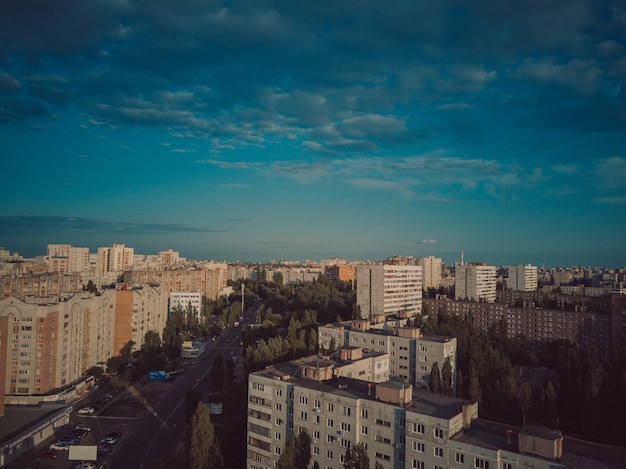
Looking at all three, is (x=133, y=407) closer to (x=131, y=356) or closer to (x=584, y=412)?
(x=131, y=356)

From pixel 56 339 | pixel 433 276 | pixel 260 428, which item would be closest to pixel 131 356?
pixel 56 339

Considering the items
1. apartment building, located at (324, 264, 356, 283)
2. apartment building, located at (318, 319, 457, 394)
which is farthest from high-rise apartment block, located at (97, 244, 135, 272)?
apartment building, located at (318, 319, 457, 394)

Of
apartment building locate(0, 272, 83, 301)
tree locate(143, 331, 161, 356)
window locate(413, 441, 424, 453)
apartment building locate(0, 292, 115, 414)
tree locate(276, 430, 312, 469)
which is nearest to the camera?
window locate(413, 441, 424, 453)

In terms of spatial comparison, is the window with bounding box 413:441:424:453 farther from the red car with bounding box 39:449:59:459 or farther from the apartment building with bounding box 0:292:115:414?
the apartment building with bounding box 0:292:115:414

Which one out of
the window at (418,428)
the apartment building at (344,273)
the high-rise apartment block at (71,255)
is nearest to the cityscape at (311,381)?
the window at (418,428)

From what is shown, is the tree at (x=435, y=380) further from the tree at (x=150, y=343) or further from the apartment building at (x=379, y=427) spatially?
the tree at (x=150, y=343)

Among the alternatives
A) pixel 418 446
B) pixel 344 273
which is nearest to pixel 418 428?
pixel 418 446

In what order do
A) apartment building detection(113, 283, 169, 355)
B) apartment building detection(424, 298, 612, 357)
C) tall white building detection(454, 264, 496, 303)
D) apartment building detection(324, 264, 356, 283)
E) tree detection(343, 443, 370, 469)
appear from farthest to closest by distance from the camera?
apartment building detection(324, 264, 356, 283) < tall white building detection(454, 264, 496, 303) < apartment building detection(424, 298, 612, 357) < apartment building detection(113, 283, 169, 355) < tree detection(343, 443, 370, 469)
